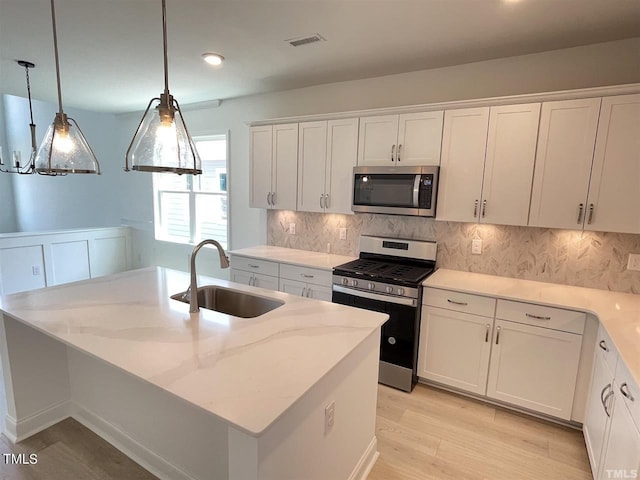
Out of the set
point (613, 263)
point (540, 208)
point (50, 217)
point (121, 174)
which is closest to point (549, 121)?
point (540, 208)

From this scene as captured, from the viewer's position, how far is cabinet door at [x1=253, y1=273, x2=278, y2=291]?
11.1ft

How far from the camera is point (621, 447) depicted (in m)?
1.49

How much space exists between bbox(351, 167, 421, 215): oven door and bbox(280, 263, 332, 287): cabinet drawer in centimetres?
66

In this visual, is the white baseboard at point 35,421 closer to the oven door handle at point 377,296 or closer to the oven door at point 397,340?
the oven door handle at point 377,296

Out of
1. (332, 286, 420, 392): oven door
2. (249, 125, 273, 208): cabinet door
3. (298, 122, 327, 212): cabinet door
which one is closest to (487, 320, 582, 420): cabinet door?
(332, 286, 420, 392): oven door

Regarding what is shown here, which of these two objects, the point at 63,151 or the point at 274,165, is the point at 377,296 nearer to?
the point at 274,165

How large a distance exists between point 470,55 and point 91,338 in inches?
122

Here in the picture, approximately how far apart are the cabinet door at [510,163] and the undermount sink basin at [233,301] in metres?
1.80

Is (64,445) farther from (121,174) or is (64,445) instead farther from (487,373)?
(121,174)

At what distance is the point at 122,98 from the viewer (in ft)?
14.1

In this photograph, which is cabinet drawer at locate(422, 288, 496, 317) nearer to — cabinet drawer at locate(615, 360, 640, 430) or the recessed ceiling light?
cabinet drawer at locate(615, 360, 640, 430)

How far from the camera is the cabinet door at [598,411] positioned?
175 centimetres

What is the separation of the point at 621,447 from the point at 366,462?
1.21 meters

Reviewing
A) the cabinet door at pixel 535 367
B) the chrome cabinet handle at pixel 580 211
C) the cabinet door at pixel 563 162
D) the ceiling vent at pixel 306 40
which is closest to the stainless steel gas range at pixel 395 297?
the cabinet door at pixel 535 367
